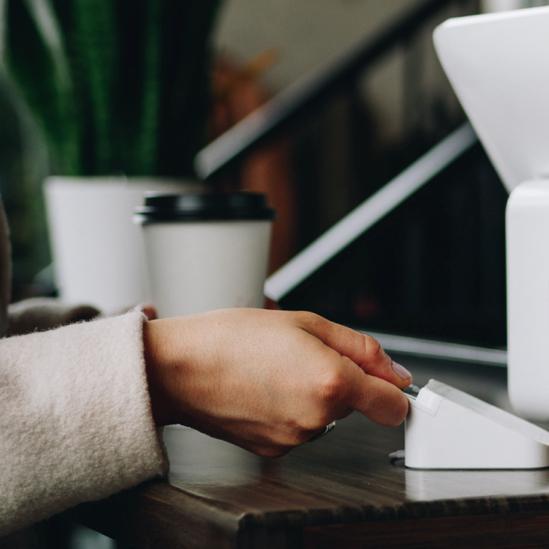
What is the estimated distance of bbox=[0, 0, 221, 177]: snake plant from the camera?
1630 mm

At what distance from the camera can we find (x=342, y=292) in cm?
256

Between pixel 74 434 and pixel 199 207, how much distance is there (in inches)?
13.6

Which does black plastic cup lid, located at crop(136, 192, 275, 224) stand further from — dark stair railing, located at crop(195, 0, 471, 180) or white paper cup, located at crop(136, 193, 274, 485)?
dark stair railing, located at crop(195, 0, 471, 180)

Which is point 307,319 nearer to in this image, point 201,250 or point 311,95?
point 201,250

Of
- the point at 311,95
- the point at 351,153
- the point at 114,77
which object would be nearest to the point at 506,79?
the point at 114,77

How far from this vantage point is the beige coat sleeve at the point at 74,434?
54 cm

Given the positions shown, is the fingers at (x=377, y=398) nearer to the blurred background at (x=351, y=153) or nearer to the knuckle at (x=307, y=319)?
the knuckle at (x=307, y=319)

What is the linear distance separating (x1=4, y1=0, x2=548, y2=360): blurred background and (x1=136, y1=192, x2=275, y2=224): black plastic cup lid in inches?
43.5

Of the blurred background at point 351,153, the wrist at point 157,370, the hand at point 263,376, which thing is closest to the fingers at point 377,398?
the hand at point 263,376

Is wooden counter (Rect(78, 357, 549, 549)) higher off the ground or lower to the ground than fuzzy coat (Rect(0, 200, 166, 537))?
lower

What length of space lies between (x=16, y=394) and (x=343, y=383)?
18 centimetres

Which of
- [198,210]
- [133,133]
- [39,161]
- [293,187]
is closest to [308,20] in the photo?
[293,187]

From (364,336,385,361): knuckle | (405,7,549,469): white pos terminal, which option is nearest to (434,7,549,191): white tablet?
(405,7,549,469): white pos terminal

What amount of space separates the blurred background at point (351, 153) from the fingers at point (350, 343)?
140cm
